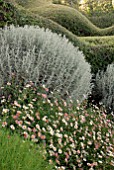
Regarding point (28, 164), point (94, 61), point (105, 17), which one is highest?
point (28, 164)

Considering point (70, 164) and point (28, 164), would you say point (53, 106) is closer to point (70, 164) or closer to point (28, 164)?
point (70, 164)

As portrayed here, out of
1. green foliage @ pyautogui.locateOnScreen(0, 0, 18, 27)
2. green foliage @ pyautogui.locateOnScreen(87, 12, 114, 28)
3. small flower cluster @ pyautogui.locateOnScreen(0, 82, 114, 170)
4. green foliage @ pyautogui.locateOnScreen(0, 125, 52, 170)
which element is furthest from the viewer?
green foliage @ pyautogui.locateOnScreen(87, 12, 114, 28)

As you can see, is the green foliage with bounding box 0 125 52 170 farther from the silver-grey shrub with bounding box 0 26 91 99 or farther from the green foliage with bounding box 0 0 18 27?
the green foliage with bounding box 0 0 18 27

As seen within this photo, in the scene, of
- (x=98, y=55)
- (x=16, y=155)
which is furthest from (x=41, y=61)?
(x=98, y=55)

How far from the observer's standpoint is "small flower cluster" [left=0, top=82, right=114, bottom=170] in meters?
3.62

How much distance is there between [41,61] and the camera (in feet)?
15.6

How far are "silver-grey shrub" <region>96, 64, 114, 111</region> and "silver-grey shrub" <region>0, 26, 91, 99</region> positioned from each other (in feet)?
5.80

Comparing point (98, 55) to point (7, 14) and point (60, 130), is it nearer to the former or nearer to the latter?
point (7, 14)

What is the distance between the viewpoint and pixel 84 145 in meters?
4.18

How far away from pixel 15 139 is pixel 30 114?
1.08 meters

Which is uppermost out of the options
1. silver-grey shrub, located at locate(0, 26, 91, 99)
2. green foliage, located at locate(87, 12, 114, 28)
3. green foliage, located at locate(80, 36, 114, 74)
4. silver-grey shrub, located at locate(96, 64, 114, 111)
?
silver-grey shrub, located at locate(0, 26, 91, 99)

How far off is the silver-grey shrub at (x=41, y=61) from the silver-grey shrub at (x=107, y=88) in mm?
1767

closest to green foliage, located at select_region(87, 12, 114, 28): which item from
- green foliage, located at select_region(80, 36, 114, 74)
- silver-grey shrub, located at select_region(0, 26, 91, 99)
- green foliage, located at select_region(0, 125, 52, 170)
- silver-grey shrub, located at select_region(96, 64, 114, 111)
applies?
green foliage, located at select_region(80, 36, 114, 74)

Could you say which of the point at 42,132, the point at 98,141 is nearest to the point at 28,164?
the point at 42,132
